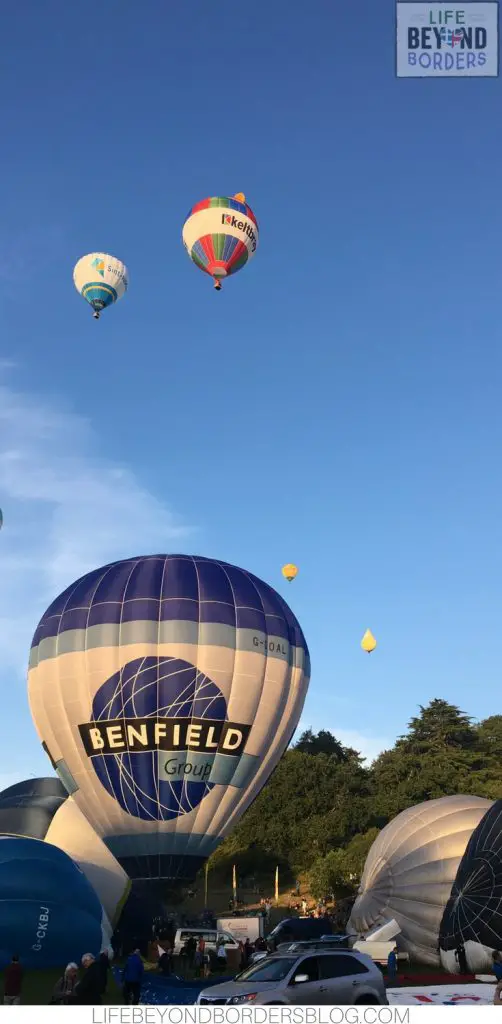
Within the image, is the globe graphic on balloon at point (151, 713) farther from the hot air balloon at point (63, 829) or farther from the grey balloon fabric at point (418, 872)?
the grey balloon fabric at point (418, 872)

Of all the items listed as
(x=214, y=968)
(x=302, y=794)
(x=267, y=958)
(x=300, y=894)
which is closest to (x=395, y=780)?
(x=302, y=794)

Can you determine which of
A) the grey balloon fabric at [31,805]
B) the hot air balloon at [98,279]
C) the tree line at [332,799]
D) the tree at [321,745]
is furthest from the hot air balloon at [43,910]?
the tree at [321,745]

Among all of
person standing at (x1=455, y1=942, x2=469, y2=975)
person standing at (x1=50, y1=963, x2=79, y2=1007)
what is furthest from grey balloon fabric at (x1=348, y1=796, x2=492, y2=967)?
person standing at (x1=50, y1=963, x2=79, y2=1007)

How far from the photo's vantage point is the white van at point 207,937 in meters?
25.7

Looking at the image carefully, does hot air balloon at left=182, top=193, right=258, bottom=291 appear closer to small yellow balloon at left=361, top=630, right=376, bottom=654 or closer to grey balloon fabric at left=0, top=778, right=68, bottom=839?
grey balloon fabric at left=0, top=778, right=68, bottom=839

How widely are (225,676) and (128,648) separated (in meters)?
3.18

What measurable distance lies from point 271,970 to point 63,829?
63.6 ft

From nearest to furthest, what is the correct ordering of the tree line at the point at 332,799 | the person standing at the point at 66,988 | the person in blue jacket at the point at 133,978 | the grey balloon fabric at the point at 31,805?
1. the person standing at the point at 66,988
2. the person in blue jacket at the point at 133,978
3. the grey balloon fabric at the point at 31,805
4. the tree line at the point at 332,799

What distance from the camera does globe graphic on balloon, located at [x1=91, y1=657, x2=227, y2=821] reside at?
29.6 m

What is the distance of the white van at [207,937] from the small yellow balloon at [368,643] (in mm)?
41654

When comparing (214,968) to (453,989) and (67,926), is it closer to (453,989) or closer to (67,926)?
(67,926)

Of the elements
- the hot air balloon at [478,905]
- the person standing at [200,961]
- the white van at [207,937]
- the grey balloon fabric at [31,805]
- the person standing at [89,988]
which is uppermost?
the grey balloon fabric at [31,805]

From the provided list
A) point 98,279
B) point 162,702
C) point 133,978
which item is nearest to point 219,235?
point 98,279

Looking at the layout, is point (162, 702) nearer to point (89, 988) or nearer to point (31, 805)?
point (31, 805)
